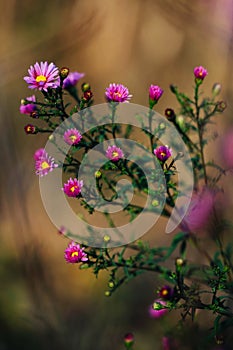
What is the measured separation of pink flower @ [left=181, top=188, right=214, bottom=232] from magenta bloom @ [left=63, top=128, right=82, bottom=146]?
0.35 meters

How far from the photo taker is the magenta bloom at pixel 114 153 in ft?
3.34

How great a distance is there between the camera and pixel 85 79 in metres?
2.60

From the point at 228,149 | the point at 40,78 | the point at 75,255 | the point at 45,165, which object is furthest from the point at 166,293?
the point at 228,149

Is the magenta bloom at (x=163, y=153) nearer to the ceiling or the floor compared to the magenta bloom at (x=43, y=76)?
nearer to the floor

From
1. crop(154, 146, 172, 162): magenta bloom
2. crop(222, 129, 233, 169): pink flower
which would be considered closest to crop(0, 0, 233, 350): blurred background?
crop(222, 129, 233, 169): pink flower

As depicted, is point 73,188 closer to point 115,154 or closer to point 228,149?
point 115,154

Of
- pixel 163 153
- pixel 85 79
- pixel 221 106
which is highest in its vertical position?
pixel 85 79

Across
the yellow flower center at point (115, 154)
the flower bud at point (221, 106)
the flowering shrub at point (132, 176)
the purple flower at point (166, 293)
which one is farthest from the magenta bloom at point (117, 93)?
the purple flower at point (166, 293)

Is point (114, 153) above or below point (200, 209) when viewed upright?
above

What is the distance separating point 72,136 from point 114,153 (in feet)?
0.29

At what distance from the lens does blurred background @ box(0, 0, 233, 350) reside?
6.53ft

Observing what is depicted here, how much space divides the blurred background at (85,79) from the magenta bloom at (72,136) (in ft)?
2.92

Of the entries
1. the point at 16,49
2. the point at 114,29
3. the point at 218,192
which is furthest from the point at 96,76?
the point at 218,192

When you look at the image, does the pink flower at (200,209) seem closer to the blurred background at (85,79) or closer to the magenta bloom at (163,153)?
the magenta bloom at (163,153)
